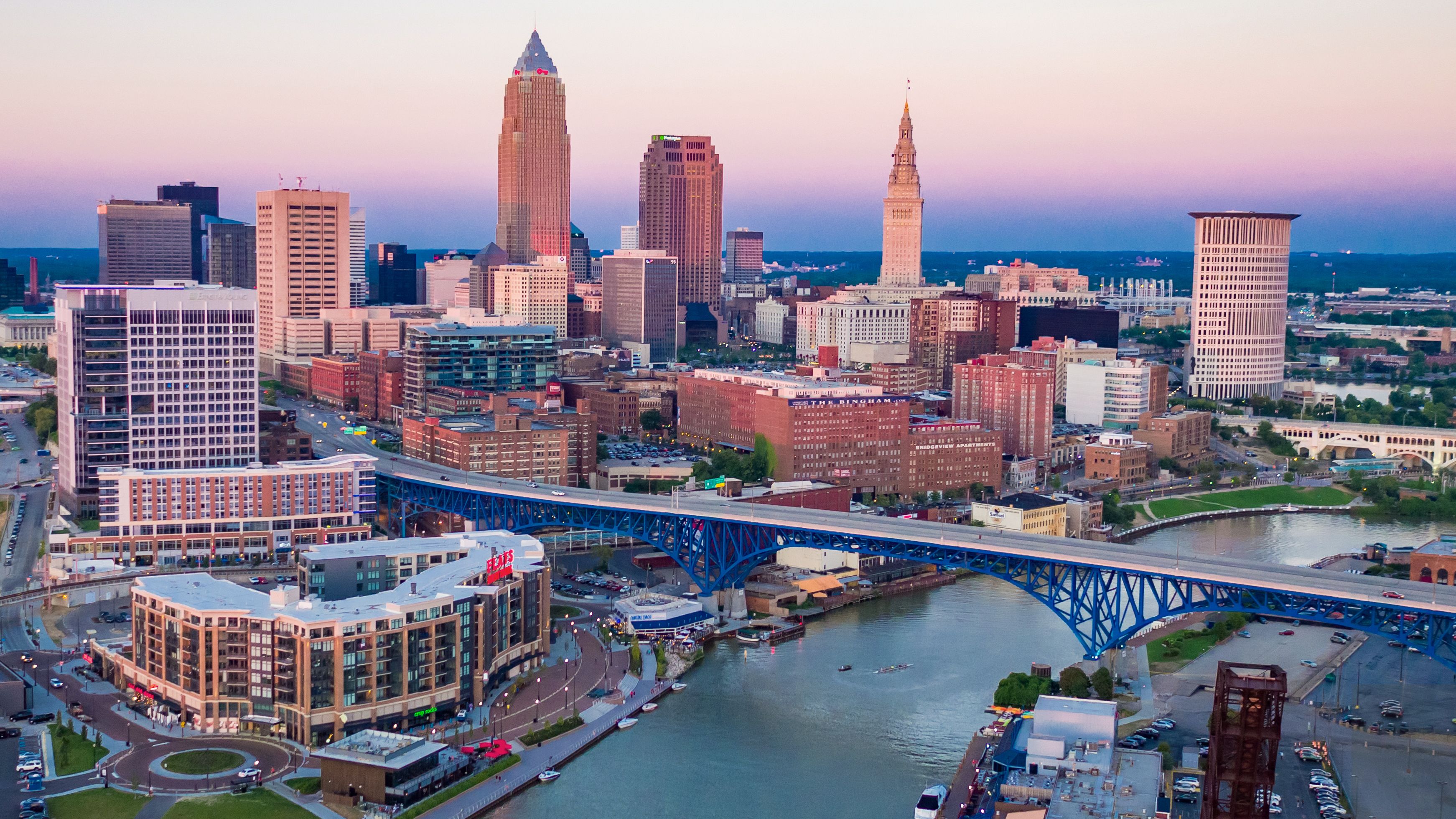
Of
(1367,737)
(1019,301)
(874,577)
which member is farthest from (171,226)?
(1367,737)

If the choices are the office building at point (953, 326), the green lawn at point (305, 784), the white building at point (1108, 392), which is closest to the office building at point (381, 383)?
the office building at point (953, 326)

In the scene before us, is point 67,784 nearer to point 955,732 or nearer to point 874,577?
point 955,732

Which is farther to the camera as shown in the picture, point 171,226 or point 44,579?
point 171,226

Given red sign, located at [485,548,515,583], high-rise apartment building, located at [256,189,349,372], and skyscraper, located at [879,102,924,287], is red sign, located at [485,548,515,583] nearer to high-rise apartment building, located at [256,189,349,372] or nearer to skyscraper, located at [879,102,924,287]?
high-rise apartment building, located at [256,189,349,372]

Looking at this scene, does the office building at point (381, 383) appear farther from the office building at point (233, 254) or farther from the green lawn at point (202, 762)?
the office building at point (233, 254)

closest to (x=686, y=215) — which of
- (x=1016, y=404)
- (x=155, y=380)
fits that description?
(x=1016, y=404)
